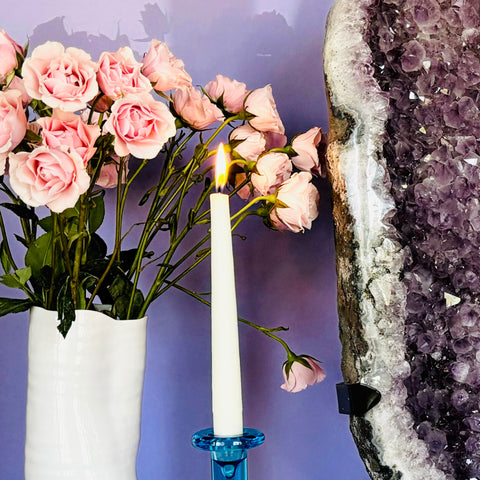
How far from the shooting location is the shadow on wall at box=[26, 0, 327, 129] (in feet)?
2.72

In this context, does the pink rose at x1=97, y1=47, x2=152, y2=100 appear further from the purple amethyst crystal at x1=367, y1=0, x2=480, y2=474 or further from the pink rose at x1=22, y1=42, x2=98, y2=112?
the purple amethyst crystal at x1=367, y1=0, x2=480, y2=474

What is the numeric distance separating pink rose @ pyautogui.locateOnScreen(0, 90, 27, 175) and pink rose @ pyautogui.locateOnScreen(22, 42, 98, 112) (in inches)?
0.8

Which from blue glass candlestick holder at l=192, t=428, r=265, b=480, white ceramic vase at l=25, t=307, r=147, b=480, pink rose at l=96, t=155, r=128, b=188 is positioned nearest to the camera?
blue glass candlestick holder at l=192, t=428, r=265, b=480

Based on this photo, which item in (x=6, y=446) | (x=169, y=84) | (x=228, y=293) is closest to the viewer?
(x=228, y=293)

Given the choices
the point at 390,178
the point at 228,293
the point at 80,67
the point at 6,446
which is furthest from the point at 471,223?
the point at 6,446

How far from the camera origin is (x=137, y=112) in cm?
60

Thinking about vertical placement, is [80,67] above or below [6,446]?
above

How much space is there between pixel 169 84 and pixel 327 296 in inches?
12.0

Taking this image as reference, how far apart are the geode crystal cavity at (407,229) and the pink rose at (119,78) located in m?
0.16

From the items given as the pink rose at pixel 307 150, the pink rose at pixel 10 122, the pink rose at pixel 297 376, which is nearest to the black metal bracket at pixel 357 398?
the pink rose at pixel 297 376

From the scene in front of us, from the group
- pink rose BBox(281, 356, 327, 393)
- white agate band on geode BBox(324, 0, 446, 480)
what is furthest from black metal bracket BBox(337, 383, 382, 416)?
pink rose BBox(281, 356, 327, 393)

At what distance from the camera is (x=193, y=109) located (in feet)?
2.27

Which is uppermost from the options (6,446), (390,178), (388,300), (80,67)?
(80,67)

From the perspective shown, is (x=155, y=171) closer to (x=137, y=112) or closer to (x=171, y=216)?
(x=171, y=216)
